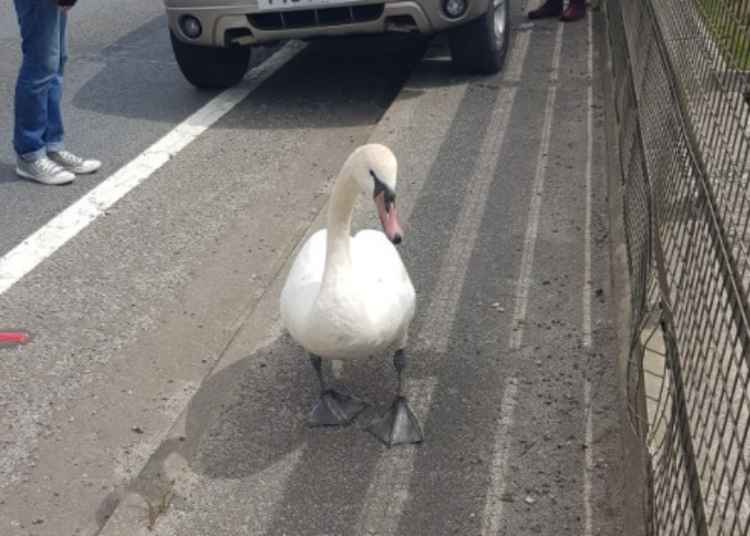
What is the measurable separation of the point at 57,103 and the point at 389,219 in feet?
11.7

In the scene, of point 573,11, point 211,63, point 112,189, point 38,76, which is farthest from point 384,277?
point 573,11

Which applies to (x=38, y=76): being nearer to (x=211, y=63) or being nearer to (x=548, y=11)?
(x=211, y=63)

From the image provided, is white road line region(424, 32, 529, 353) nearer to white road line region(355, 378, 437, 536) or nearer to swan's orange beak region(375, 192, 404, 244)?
white road line region(355, 378, 437, 536)

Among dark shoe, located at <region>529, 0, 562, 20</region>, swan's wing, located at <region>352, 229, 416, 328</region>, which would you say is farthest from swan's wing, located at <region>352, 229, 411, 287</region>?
dark shoe, located at <region>529, 0, 562, 20</region>

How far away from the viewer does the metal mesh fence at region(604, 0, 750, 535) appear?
2328mm

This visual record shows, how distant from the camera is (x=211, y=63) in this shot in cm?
758

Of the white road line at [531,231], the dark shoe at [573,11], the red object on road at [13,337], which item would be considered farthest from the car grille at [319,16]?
the red object on road at [13,337]

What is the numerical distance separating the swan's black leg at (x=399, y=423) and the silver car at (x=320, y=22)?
3.76m

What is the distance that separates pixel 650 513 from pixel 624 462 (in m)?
0.59

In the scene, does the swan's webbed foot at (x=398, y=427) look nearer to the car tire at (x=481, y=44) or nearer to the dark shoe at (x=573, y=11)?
the car tire at (x=481, y=44)

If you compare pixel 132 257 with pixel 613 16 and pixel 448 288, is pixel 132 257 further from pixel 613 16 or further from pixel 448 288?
pixel 613 16

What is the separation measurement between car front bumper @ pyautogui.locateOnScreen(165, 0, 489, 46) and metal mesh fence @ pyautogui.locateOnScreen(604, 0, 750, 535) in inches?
73.3

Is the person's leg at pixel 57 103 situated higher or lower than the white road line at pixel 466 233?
higher

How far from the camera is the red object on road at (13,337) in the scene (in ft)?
14.4
